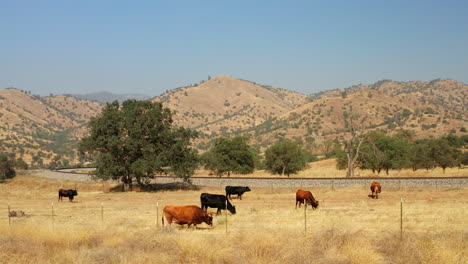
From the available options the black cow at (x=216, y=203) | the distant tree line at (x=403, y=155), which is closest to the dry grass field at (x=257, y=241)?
the black cow at (x=216, y=203)

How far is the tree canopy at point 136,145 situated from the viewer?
4922 cm

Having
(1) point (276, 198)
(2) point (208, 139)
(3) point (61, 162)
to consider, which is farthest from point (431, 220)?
(2) point (208, 139)

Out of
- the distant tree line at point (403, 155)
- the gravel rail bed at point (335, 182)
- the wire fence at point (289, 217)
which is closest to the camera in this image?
the wire fence at point (289, 217)

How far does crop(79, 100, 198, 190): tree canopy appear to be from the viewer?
49219 millimetres

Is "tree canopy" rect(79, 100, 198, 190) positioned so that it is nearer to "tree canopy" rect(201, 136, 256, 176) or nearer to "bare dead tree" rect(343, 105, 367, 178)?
"bare dead tree" rect(343, 105, 367, 178)

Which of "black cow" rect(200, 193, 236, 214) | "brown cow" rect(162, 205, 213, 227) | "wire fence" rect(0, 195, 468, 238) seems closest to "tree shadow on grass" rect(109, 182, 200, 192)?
"wire fence" rect(0, 195, 468, 238)

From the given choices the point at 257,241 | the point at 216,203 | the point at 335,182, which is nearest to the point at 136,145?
the point at 216,203

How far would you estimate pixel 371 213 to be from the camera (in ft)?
95.0

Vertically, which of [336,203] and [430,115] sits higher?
[430,115]

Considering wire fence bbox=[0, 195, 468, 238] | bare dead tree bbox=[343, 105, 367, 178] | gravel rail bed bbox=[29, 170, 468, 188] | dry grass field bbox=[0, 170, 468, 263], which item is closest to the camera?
dry grass field bbox=[0, 170, 468, 263]

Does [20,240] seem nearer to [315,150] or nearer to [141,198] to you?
[141,198]

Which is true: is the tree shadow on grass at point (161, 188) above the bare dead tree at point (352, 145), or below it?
below

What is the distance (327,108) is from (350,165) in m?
127

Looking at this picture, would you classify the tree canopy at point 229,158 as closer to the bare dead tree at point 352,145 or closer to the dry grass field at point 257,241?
the bare dead tree at point 352,145
